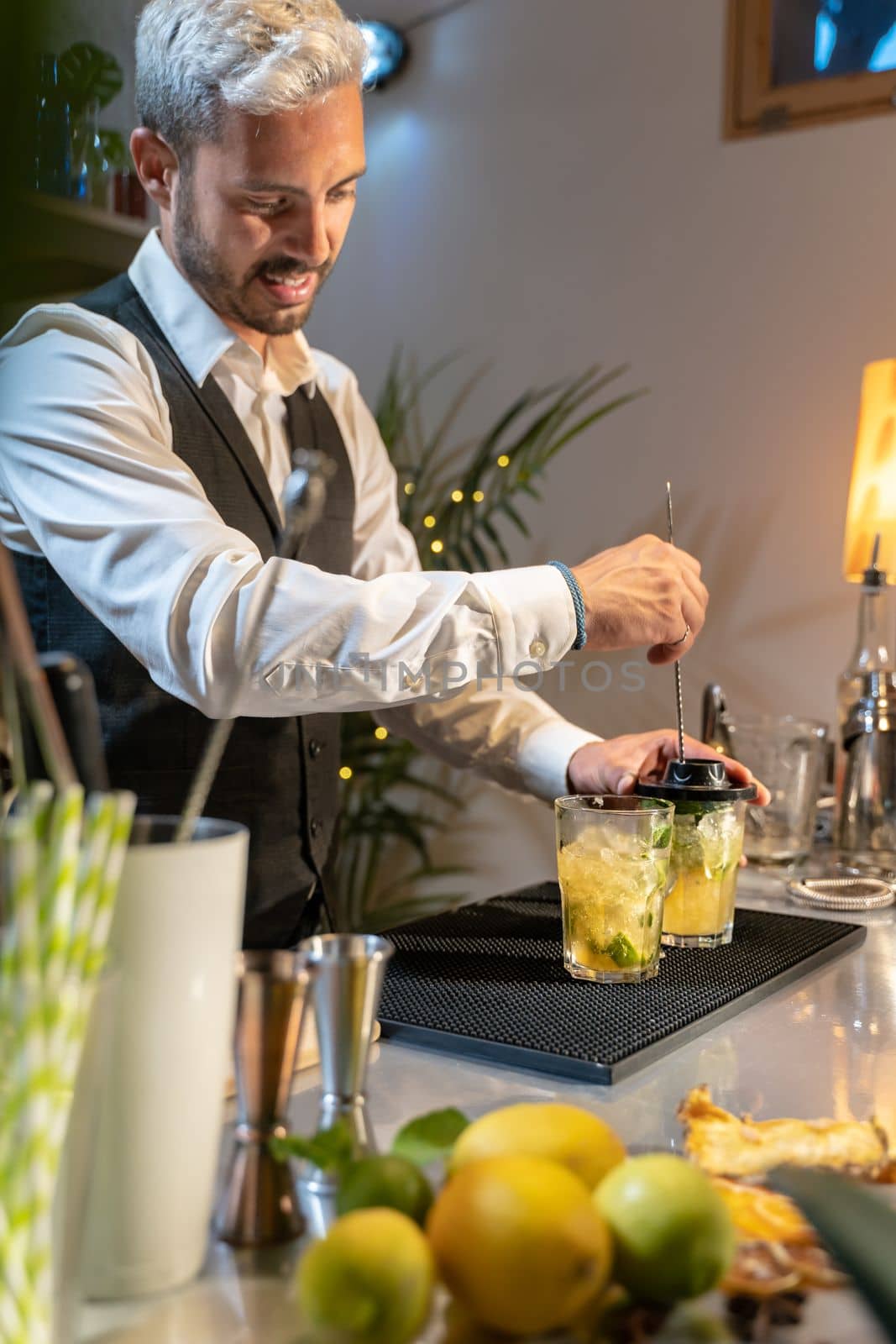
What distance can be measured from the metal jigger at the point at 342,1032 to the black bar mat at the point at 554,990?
0.83 feet

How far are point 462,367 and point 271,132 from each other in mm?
1595

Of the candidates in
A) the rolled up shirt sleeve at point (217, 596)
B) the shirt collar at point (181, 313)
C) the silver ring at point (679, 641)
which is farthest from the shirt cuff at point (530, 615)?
the shirt collar at point (181, 313)

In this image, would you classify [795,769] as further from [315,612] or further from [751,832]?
[315,612]

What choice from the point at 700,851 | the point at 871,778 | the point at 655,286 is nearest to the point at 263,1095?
the point at 700,851

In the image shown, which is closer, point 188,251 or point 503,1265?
point 503,1265

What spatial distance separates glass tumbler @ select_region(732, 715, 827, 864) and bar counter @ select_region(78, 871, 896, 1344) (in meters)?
0.57

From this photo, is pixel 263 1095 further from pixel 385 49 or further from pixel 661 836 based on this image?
pixel 385 49

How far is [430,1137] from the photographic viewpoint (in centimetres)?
64

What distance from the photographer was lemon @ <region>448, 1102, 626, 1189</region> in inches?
23.0

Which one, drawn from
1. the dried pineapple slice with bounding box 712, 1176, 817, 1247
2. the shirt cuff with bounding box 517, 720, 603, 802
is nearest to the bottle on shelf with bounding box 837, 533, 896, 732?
the shirt cuff with bounding box 517, 720, 603, 802

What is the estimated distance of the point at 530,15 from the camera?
9.46 feet

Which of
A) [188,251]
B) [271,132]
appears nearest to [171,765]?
[188,251]

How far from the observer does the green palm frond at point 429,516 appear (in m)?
2.77

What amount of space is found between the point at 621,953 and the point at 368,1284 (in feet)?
2.00
